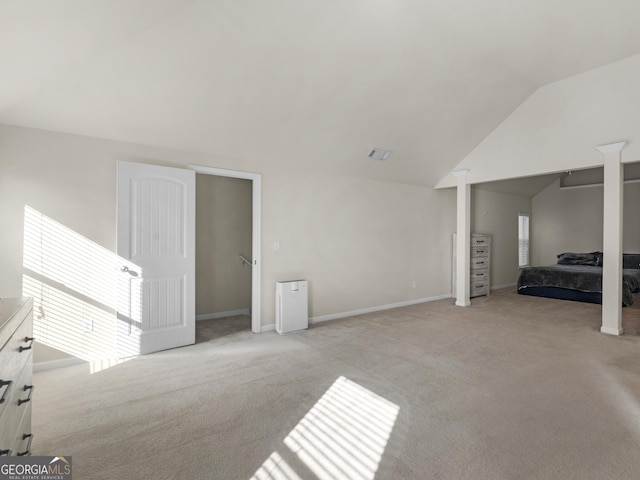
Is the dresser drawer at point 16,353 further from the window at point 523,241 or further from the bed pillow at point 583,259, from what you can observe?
the window at point 523,241

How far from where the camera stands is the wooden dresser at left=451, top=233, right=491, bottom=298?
6852mm

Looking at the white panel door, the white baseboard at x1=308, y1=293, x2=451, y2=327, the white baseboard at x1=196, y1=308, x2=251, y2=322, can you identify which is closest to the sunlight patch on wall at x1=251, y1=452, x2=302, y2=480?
the white panel door

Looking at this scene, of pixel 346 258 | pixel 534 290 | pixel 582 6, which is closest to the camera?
pixel 582 6

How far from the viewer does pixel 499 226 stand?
8234 mm

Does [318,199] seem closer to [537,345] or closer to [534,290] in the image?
[537,345]

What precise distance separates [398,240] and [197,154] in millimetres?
3661

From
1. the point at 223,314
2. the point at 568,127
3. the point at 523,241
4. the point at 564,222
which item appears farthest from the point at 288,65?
the point at 564,222

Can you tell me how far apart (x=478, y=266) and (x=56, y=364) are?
6851mm

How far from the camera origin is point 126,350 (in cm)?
358

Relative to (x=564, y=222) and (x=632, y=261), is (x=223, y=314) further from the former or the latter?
(x=564, y=222)

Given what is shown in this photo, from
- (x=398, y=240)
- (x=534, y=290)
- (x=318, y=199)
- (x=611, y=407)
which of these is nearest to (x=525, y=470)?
(x=611, y=407)

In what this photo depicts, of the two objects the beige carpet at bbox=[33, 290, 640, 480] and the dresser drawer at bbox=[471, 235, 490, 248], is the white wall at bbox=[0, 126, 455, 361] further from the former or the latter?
the beige carpet at bbox=[33, 290, 640, 480]

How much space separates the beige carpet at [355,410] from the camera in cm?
194

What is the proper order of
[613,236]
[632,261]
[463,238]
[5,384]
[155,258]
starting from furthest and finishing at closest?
1. [632,261]
2. [463,238]
3. [613,236]
4. [155,258]
5. [5,384]
